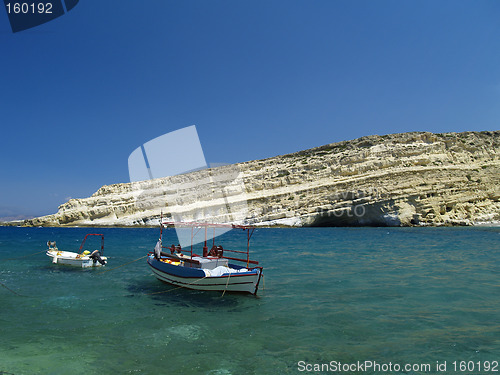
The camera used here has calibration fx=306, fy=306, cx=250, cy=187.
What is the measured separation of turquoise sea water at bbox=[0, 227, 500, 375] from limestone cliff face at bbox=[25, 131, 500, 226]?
107 ft

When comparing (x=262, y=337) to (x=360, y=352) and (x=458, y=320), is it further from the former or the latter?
(x=458, y=320)

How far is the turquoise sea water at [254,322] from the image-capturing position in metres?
5.68

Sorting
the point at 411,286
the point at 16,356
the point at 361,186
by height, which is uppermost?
the point at 361,186

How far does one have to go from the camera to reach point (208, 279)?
34.9ft

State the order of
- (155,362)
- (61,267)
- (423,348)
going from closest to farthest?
(155,362)
(423,348)
(61,267)

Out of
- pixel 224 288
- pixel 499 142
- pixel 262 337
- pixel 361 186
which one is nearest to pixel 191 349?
pixel 262 337

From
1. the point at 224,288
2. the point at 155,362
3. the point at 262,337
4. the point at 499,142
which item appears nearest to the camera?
the point at 155,362

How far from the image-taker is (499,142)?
50.5 m

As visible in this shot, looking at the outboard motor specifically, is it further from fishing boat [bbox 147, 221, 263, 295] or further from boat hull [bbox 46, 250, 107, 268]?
fishing boat [bbox 147, 221, 263, 295]

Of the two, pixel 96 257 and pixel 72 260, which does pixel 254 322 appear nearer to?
pixel 96 257

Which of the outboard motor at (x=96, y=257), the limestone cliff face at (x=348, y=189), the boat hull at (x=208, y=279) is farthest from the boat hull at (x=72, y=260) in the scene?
the limestone cliff face at (x=348, y=189)

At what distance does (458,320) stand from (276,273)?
24.7 ft

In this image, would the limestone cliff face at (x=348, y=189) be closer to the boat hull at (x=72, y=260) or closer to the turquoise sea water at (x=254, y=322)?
the turquoise sea water at (x=254, y=322)

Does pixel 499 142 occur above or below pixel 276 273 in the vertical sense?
above
